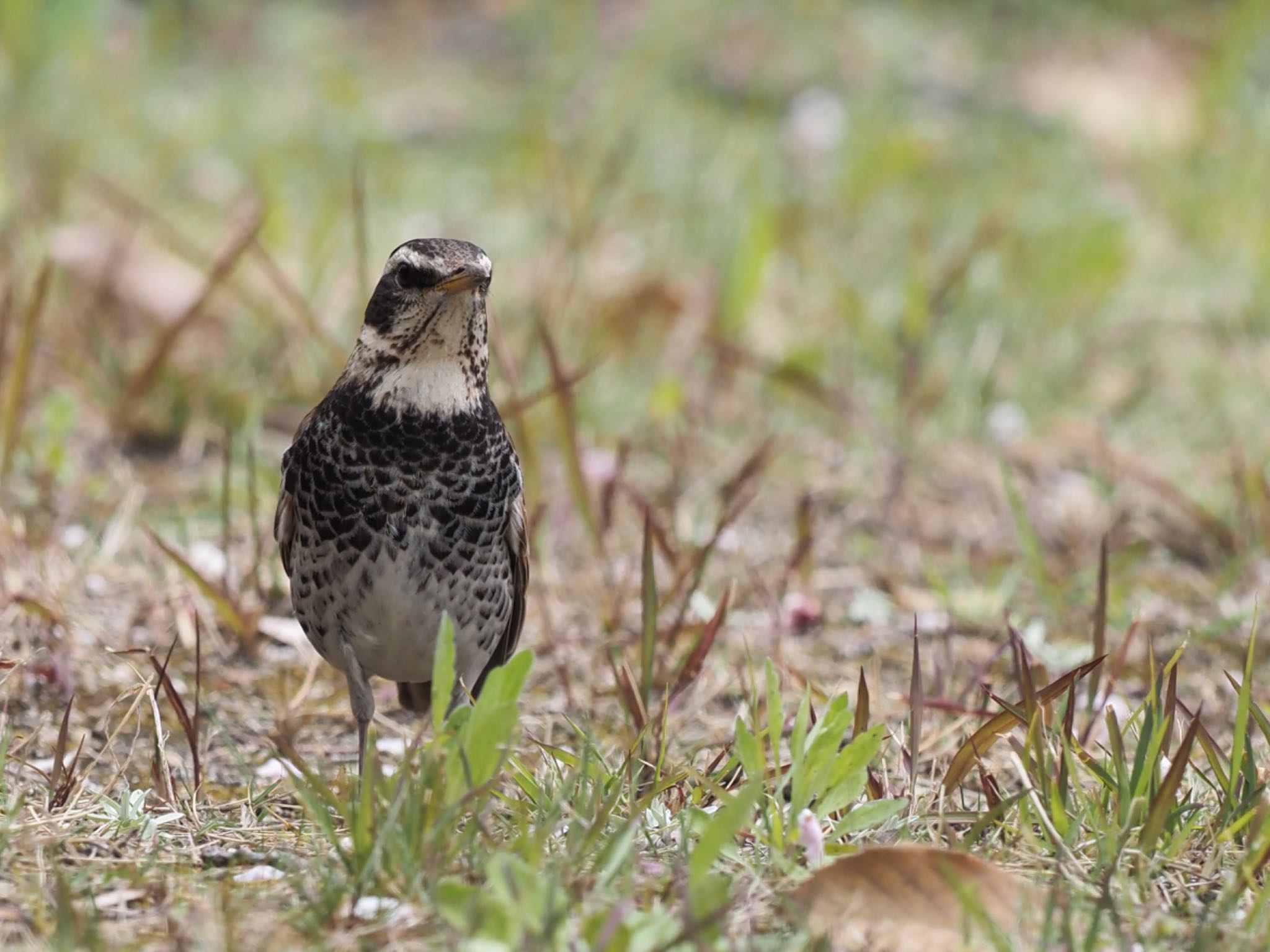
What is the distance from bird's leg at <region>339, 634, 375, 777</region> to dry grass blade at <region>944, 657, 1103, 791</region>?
131 centimetres

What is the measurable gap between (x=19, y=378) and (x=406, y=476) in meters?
1.60

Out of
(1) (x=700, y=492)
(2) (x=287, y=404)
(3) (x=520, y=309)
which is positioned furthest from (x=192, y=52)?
(1) (x=700, y=492)

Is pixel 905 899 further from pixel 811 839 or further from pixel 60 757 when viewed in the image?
pixel 60 757

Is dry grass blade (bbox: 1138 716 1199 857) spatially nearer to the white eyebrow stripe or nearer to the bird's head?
the bird's head

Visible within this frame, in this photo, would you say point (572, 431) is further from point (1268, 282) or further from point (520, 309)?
point (1268, 282)

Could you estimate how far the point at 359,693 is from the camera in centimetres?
375

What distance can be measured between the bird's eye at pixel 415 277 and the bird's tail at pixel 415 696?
1.23 metres

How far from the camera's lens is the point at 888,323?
6.85m

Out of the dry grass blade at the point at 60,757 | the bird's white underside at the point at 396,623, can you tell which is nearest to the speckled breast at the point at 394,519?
the bird's white underside at the point at 396,623

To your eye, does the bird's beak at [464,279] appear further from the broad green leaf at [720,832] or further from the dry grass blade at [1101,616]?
the dry grass blade at [1101,616]

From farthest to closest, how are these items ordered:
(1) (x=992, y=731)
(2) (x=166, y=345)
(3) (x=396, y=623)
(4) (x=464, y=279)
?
(2) (x=166, y=345) → (3) (x=396, y=623) → (4) (x=464, y=279) → (1) (x=992, y=731)

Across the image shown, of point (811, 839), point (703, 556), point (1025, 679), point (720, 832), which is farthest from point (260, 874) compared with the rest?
point (703, 556)

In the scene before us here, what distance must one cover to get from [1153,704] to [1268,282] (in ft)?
15.8

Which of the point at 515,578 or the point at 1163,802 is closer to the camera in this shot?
the point at 1163,802
